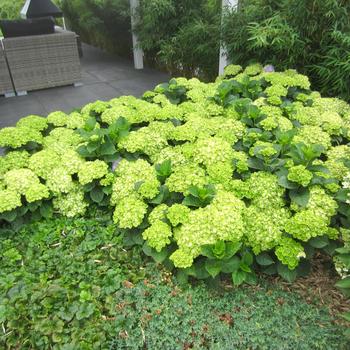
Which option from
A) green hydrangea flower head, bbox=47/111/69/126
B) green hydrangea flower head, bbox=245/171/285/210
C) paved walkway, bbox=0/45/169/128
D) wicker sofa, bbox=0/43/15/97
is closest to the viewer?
green hydrangea flower head, bbox=245/171/285/210

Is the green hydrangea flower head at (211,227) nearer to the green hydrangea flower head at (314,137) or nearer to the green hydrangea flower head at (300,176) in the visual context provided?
the green hydrangea flower head at (300,176)

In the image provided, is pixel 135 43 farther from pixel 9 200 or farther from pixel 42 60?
pixel 9 200

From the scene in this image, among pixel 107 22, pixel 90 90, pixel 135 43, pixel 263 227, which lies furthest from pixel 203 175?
pixel 107 22

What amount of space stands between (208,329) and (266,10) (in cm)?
320

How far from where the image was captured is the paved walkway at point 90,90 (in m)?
4.23

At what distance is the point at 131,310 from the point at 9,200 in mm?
988

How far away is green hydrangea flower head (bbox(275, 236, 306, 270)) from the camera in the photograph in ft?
5.33

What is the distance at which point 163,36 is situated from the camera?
5.21 m

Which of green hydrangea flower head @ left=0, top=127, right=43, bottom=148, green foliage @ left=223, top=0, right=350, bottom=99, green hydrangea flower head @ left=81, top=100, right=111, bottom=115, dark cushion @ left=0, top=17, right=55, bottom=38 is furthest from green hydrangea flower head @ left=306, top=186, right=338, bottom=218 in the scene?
dark cushion @ left=0, top=17, right=55, bottom=38

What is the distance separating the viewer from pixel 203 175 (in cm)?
197

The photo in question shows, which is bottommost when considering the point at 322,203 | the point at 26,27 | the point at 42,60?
the point at 322,203

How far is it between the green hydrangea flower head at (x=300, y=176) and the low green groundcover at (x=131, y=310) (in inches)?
22.8

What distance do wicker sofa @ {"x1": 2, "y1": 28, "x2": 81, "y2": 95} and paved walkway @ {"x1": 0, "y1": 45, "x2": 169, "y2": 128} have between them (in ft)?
0.46

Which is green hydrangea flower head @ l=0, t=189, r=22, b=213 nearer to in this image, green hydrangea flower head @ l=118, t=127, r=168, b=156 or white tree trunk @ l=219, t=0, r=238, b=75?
green hydrangea flower head @ l=118, t=127, r=168, b=156
